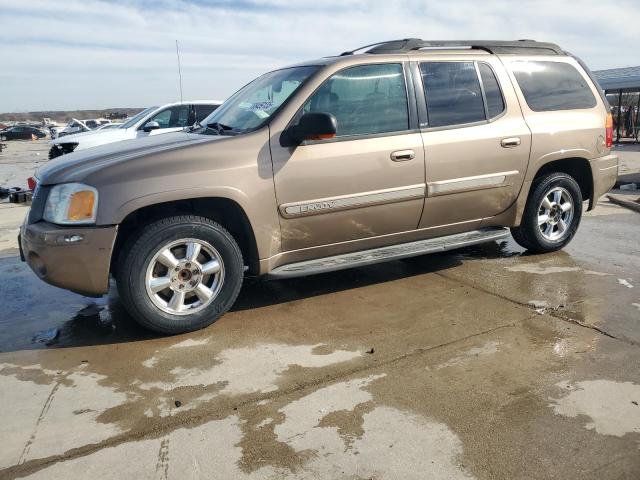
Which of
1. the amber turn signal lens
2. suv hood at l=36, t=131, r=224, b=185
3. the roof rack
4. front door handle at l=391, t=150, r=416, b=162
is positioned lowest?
the amber turn signal lens

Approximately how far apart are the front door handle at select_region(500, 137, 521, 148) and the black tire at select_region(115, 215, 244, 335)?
2481 millimetres

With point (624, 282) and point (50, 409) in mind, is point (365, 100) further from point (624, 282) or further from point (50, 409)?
point (50, 409)

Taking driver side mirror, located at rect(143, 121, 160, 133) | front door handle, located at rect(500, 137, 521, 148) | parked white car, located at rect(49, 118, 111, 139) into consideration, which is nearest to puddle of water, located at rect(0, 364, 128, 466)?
front door handle, located at rect(500, 137, 521, 148)

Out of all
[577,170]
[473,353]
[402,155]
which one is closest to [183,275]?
[402,155]

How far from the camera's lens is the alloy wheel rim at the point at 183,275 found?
378 cm

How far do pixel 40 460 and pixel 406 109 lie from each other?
3.39 metres

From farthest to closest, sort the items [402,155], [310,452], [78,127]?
[78,127] < [402,155] < [310,452]

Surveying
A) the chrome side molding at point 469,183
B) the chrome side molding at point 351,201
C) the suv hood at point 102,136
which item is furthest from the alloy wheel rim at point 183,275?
the suv hood at point 102,136

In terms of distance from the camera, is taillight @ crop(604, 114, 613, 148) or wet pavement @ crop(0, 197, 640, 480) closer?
wet pavement @ crop(0, 197, 640, 480)

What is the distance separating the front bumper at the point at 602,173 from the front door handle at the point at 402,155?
2.18 m

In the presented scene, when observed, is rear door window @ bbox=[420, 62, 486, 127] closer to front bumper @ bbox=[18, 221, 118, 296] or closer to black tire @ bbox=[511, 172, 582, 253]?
black tire @ bbox=[511, 172, 582, 253]

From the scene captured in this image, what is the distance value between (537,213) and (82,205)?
156 inches

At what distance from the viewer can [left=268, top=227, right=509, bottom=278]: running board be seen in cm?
413

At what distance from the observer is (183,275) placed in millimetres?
3873
